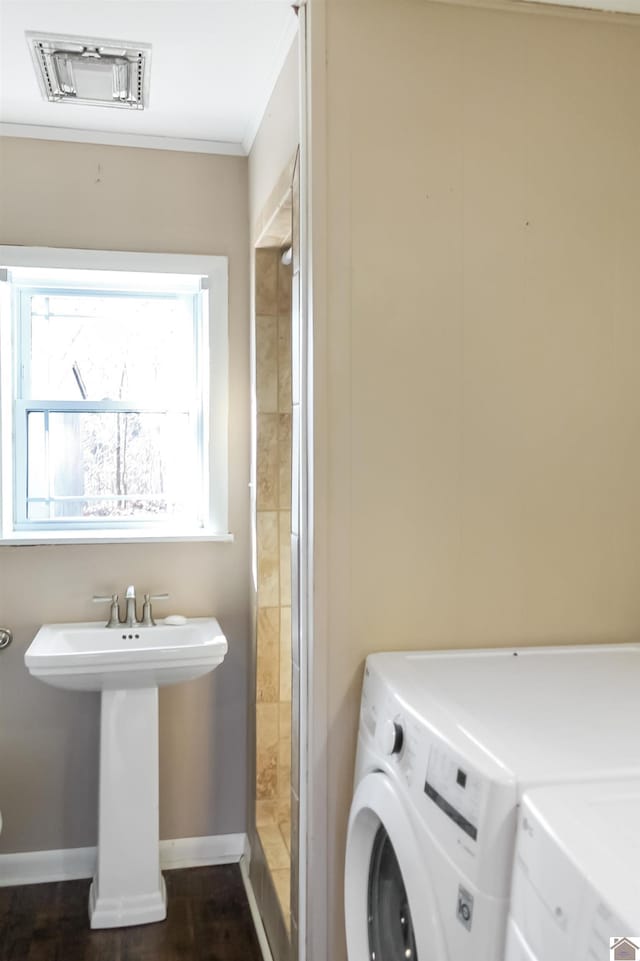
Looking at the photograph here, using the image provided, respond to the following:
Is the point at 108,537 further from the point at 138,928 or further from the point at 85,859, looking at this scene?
the point at 138,928

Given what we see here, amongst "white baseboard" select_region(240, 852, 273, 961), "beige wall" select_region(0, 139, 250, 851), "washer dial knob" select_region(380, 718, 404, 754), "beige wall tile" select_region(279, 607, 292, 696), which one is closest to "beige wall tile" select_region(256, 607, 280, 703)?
"beige wall tile" select_region(279, 607, 292, 696)

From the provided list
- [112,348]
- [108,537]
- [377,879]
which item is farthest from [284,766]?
[112,348]

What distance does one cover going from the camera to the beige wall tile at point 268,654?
8.73 ft

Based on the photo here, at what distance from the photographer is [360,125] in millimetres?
1776

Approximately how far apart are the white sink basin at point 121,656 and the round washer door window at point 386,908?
95 centimetres

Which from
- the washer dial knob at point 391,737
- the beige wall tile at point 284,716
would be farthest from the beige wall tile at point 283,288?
the washer dial knob at point 391,737

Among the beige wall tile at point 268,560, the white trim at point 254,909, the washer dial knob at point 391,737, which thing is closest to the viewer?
the washer dial knob at point 391,737

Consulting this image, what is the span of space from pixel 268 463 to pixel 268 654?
61cm

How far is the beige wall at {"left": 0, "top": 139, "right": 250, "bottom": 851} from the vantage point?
2.75 meters

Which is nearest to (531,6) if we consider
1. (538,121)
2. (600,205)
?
(538,121)

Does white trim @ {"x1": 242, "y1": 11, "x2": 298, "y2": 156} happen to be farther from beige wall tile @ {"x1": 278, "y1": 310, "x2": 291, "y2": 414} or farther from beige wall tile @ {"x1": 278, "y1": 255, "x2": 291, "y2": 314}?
beige wall tile @ {"x1": 278, "y1": 310, "x2": 291, "y2": 414}

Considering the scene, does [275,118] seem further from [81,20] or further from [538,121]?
[538,121]

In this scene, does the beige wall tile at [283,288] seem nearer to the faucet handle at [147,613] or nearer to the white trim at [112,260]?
the white trim at [112,260]

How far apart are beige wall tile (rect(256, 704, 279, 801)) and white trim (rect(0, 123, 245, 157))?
185 centimetres
